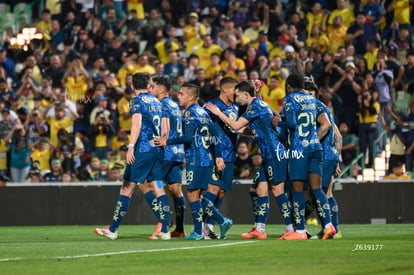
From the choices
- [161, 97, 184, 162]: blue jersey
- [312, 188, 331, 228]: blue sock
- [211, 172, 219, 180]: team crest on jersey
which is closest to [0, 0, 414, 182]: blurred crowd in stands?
[161, 97, 184, 162]: blue jersey

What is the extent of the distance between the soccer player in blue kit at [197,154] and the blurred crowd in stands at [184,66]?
7.82m

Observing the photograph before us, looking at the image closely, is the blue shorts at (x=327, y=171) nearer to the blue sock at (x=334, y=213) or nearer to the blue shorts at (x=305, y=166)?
the blue sock at (x=334, y=213)

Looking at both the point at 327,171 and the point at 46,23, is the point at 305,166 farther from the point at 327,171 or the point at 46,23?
the point at 46,23

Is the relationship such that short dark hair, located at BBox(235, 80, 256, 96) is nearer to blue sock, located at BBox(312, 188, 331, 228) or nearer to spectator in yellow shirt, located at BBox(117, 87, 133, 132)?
blue sock, located at BBox(312, 188, 331, 228)

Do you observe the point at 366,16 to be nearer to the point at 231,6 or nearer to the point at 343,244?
the point at 231,6

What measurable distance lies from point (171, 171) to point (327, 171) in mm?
2520

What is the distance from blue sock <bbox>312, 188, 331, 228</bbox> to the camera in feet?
52.3

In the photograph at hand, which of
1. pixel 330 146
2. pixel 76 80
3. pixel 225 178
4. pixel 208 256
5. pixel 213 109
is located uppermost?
pixel 76 80

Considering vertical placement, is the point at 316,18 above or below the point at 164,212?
above

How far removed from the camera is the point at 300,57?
26.7 m

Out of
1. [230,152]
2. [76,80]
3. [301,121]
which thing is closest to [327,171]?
[301,121]

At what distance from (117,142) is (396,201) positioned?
21.5 feet

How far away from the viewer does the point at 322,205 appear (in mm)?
15938

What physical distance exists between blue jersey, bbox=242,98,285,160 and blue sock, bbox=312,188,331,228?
36.7 inches
